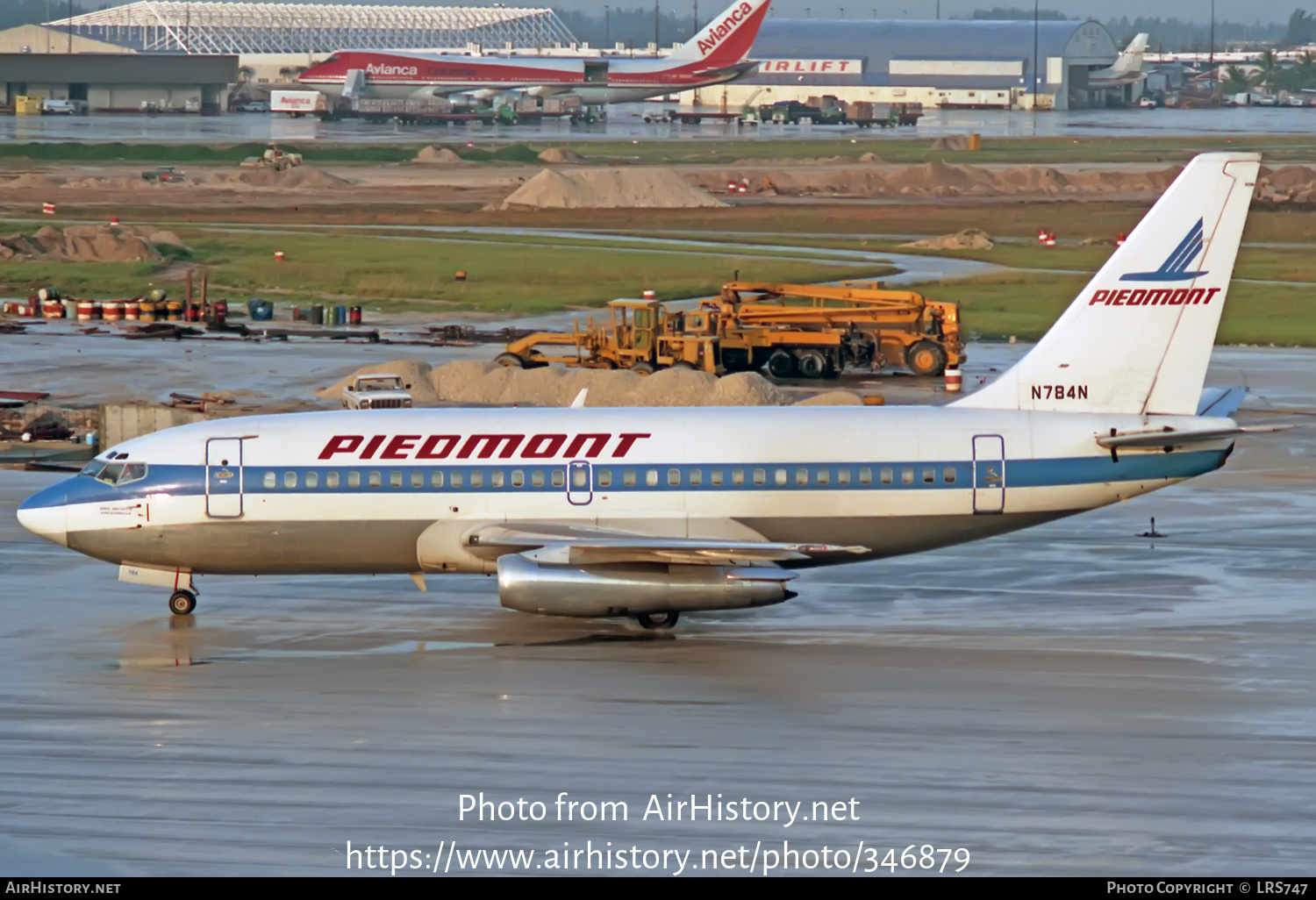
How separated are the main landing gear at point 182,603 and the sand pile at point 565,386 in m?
21.0

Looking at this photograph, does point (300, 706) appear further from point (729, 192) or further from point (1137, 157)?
point (1137, 157)

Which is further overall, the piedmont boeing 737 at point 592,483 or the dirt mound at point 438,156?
the dirt mound at point 438,156

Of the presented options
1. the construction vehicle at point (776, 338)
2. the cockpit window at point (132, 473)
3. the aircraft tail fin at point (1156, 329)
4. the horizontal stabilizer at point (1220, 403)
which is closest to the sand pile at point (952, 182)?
the construction vehicle at point (776, 338)

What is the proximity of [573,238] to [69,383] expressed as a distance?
4521 cm

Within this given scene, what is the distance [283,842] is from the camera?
21672 millimetres

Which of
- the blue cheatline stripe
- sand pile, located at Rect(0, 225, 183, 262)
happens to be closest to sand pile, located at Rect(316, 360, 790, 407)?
the blue cheatline stripe

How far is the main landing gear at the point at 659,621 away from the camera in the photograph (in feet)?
106

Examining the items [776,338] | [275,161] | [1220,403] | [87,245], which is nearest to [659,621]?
[1220,403]

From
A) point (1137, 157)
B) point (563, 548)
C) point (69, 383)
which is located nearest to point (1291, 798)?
point (563, 548)

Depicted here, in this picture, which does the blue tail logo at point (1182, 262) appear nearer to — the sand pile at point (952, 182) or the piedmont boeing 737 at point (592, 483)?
the piedmont boeing 737 at point (592, 483)

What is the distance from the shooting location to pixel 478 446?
32.7 metres

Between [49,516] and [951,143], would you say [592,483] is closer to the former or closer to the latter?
[49,516]

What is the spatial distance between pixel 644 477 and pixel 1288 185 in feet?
350

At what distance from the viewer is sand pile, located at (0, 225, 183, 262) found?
3570 inches
